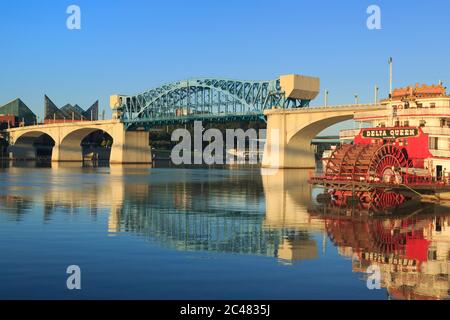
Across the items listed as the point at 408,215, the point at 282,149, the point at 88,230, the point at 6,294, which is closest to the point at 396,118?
the point at 408,215

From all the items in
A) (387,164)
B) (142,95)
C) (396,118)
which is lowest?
(387,164)

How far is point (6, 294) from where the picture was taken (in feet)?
52.1

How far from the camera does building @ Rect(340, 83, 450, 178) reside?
147 ft

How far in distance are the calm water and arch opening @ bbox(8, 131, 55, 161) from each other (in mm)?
150999

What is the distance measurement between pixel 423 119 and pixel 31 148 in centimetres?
16079

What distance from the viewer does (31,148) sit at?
189250 millimetres

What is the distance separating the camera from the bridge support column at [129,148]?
148750mm

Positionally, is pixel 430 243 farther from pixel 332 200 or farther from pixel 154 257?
pixel 332 200

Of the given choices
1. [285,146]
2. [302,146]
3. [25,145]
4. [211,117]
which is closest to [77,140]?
[25,145]

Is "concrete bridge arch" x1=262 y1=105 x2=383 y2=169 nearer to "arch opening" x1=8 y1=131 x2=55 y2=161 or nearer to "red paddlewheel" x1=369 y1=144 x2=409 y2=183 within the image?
"red paddlewheel" x1=369 y1=144 x2=409 y2=183

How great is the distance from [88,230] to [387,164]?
25168 millimetres

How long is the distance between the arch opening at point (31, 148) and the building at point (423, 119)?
481ft

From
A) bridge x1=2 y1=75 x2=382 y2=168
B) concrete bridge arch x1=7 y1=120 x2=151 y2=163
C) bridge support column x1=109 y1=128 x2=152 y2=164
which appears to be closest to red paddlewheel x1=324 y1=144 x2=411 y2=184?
bridge x1=2 y1=75 x2=382 y2=168

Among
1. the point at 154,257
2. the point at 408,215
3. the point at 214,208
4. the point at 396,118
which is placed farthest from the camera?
the point at 396,118
